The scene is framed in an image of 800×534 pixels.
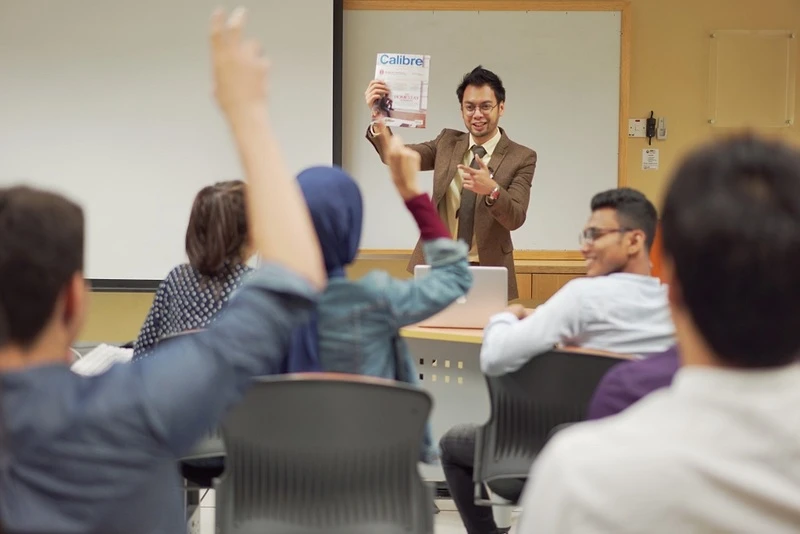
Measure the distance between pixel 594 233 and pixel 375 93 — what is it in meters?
1.40

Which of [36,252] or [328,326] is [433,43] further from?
[36,252]

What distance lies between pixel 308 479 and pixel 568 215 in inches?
141

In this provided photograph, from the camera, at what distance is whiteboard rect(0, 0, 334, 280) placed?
4.78m

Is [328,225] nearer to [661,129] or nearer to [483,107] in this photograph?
[483,107]

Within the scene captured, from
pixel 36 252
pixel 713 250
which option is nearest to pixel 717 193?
pixel 713 250

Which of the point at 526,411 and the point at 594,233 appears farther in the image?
the point at 594,233

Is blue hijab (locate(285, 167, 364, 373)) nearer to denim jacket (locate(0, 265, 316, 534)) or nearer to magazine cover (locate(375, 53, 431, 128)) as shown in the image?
denim jacket (locate(0, 265, 316, 534))

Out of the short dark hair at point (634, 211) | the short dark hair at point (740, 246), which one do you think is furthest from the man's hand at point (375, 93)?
the short dark hair at point (740, 246)

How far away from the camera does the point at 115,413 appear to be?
2.51 feet

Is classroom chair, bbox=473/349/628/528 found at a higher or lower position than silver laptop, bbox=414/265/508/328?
lower

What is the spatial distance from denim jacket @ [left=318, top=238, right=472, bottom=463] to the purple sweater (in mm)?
516

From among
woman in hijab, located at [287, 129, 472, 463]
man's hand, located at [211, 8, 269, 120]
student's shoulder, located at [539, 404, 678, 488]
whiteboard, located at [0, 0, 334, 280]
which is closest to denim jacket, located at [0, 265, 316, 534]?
man's hand, located at [211, 8, 269, 120]

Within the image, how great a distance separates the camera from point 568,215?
16.4 ft

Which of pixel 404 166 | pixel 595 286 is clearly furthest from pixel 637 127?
pixel 404 166
